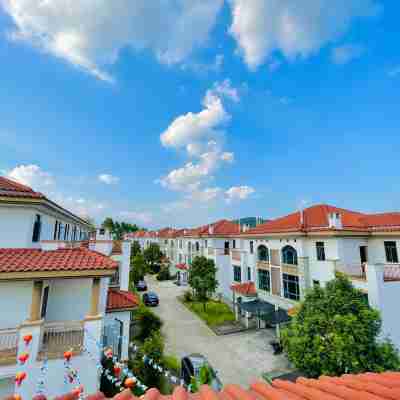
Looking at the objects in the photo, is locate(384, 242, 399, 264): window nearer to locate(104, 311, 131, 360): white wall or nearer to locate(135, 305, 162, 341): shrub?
locate(135, 305, 162, 341): shrub

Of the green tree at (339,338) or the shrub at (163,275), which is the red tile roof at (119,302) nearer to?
the green tree at (339,338)

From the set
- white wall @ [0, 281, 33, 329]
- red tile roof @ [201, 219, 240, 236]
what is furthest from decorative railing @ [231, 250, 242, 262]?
white wall @ [0, 281, 33, 329]

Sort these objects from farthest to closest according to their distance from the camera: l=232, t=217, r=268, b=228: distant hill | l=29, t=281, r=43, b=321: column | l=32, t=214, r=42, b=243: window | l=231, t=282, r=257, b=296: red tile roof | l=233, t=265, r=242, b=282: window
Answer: l=232, t=217, r=268, b=228: distant hill < l=233, t=265, r=242, b=282: window < l=231, t=282, r=257, b=296: red tile roof < l=32, t=214, r=42, b=243: window < l=29, t=281, r=43, b=321: column

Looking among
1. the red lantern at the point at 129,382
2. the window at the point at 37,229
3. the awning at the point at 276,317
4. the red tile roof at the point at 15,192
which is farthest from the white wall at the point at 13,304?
the awning at the point at 276,317

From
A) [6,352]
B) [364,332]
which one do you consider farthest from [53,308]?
[364,332]

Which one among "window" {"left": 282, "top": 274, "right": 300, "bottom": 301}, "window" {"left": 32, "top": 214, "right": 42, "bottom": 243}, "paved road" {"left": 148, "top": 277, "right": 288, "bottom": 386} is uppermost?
"window" {"left": 32, "top": 214, "right": 42, "bottom": 243}

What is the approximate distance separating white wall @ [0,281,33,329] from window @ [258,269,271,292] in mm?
18187

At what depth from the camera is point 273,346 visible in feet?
53.0

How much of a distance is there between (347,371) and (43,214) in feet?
50.2

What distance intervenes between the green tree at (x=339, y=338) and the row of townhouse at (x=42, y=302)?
8809 millimetres

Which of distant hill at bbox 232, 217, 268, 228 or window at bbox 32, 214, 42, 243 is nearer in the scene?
window at bbox 32, 214, 42, 243

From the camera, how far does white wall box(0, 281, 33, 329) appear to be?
26.4ft

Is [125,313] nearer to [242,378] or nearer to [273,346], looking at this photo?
[242,378]

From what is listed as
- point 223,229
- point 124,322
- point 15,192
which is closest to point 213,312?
point 223,229
